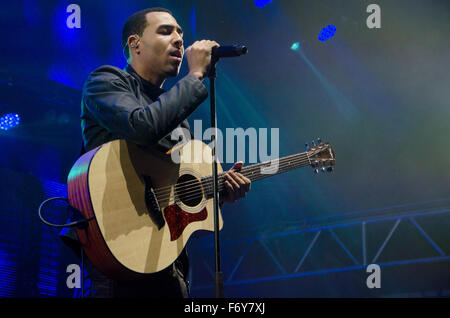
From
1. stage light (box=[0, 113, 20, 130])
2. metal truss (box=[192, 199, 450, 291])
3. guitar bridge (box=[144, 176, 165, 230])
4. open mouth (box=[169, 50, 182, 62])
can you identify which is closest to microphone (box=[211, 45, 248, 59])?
open mouth (box=[169, 50, 182, 62])

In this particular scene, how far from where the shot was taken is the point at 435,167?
6.54 metres

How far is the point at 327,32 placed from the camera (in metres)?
6.66

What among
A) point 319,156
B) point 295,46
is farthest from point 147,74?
point 295,46

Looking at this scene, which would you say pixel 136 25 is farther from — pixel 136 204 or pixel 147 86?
pixel 136 204

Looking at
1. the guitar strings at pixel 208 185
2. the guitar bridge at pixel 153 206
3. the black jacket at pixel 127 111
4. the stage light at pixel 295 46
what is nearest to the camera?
the black jacket at pixel 127 111

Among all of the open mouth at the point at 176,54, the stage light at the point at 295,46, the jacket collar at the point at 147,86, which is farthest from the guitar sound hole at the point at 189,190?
the stage light at the point at 295,46

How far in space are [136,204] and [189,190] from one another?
15.9 inches

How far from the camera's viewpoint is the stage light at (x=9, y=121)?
17.5 ft

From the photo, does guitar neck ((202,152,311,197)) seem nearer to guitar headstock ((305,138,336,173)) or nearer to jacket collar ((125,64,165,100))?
guitar headstock ((305,138,336,173))

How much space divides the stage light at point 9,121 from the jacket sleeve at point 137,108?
11.7 feet

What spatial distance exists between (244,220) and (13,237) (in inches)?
144

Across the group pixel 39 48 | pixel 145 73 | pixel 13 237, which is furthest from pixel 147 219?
pixel 39 48

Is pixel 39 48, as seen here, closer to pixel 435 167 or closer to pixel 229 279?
pixel 229 279

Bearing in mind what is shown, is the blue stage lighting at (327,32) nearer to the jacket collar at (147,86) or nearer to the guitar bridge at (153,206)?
the jacket collar at (147,86)
